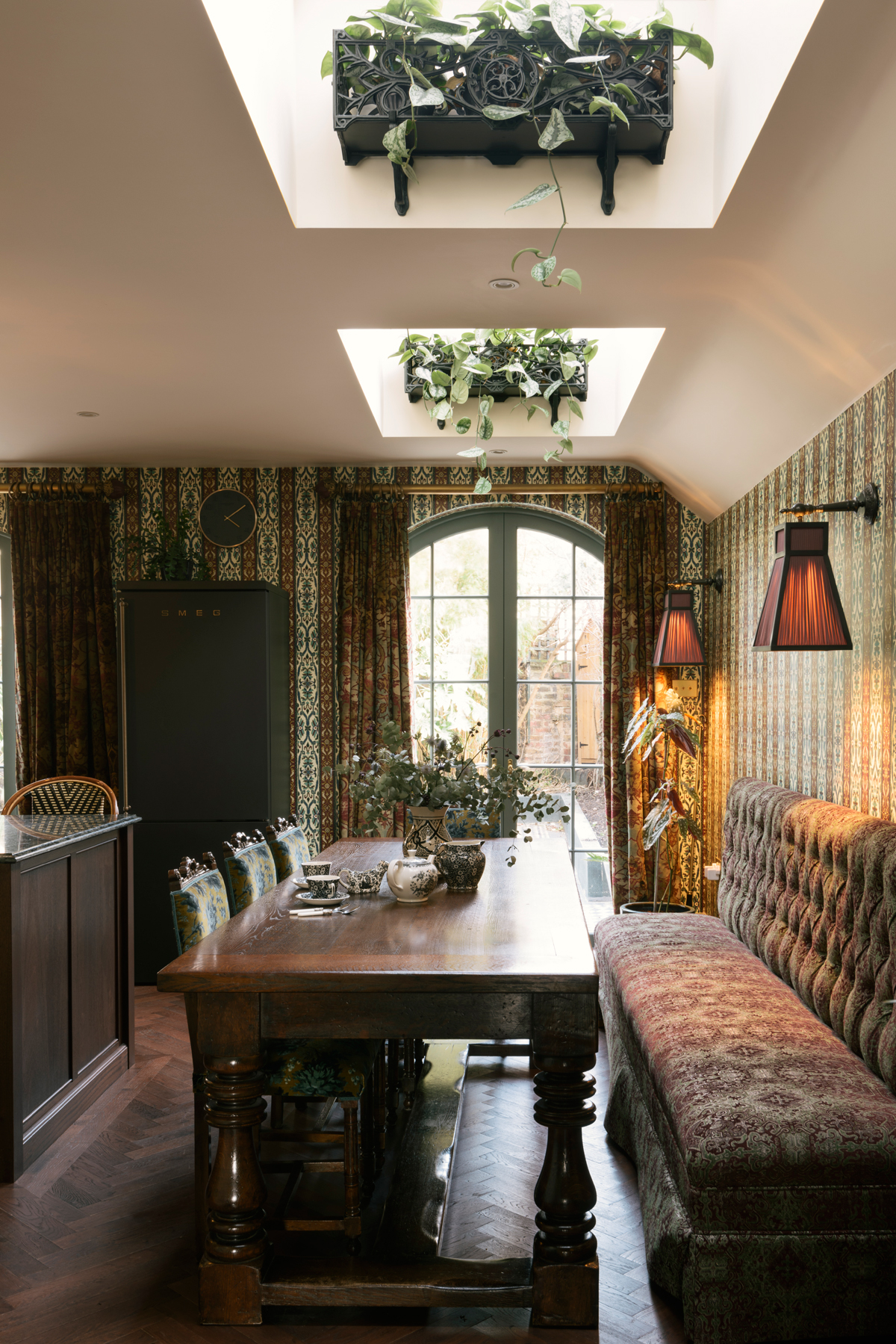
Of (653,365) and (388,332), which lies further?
(388,332)

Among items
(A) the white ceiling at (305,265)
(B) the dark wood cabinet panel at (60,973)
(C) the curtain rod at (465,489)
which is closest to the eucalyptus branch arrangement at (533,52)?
(A) the white ceiling at (305,265)

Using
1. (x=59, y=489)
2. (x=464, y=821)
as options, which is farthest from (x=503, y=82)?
(x=59, y=489)

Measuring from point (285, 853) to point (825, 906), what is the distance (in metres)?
1.97

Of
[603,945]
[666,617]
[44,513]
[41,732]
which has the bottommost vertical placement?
[603,945]

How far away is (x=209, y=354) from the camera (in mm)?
3721

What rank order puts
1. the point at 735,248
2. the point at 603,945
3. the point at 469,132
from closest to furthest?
the point at 469,132 → the point at 735,248 → the point at 603,945

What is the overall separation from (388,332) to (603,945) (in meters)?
2.97

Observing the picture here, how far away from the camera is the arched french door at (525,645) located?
5652 millimetres

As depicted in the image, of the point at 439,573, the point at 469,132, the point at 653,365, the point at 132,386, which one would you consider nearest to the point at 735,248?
the point at 469,132

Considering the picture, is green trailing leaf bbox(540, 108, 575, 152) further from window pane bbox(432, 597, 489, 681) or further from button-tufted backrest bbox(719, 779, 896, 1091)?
window pane bbox(432, 597, 489, 681)

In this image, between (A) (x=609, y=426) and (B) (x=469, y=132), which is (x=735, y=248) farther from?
(A) (x=609, y=426)

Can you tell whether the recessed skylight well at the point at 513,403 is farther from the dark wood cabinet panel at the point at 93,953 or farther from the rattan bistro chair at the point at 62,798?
the dark wood cabinet panel at the point at 93,953

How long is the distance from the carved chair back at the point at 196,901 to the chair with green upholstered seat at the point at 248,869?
0.08 metres

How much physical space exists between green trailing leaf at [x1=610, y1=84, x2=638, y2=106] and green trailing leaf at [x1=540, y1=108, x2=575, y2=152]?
0.16 metres
